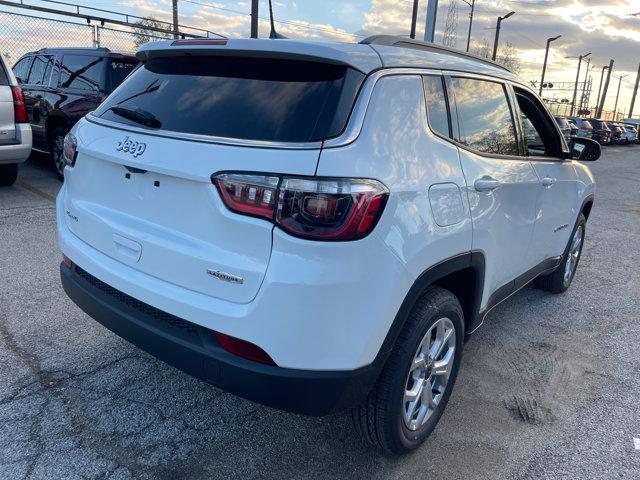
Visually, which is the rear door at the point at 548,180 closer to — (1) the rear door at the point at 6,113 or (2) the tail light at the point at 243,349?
(2) the tail light at the point at 243,349

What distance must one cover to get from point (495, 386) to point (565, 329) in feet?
4.25

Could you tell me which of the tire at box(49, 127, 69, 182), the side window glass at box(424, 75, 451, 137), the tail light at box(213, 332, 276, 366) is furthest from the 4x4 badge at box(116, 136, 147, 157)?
the tire at box(49, 127, 69, 182)

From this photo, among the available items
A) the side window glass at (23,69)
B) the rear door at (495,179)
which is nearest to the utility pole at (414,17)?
the side window glass at (23,69)

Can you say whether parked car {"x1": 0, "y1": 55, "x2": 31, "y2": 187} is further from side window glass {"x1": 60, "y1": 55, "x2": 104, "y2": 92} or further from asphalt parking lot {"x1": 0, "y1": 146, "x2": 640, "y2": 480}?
asphalt parking lot {"x1": 0, "y1": 146, "x2": 640, "y2": 480}

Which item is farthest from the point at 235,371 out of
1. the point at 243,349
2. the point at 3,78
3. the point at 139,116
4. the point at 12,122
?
the point at 3,78

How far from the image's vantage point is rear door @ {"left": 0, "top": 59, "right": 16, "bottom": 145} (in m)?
6.62

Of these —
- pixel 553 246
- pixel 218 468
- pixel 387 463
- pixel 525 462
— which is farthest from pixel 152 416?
pixel 553 246

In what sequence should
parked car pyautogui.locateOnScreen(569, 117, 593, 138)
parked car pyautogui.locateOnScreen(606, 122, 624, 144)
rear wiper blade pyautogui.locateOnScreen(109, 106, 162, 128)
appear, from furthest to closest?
parked car pyautogui.locateOnScreen(606, 122, 624, 144) < parked car pyautogui.locateOnScreen(569, 117, 593, 138) < rear wiper blade pyautogui.locateOnScreen(109, 106, 162, 128)

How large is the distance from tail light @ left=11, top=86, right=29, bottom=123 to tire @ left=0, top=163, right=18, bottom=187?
79cm

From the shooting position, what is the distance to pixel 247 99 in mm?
2258

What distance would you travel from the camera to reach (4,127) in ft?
21.9

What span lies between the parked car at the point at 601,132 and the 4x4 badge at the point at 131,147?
34.3m

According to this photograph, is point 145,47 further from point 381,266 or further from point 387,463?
point 387,463

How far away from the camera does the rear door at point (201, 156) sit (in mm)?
2016
